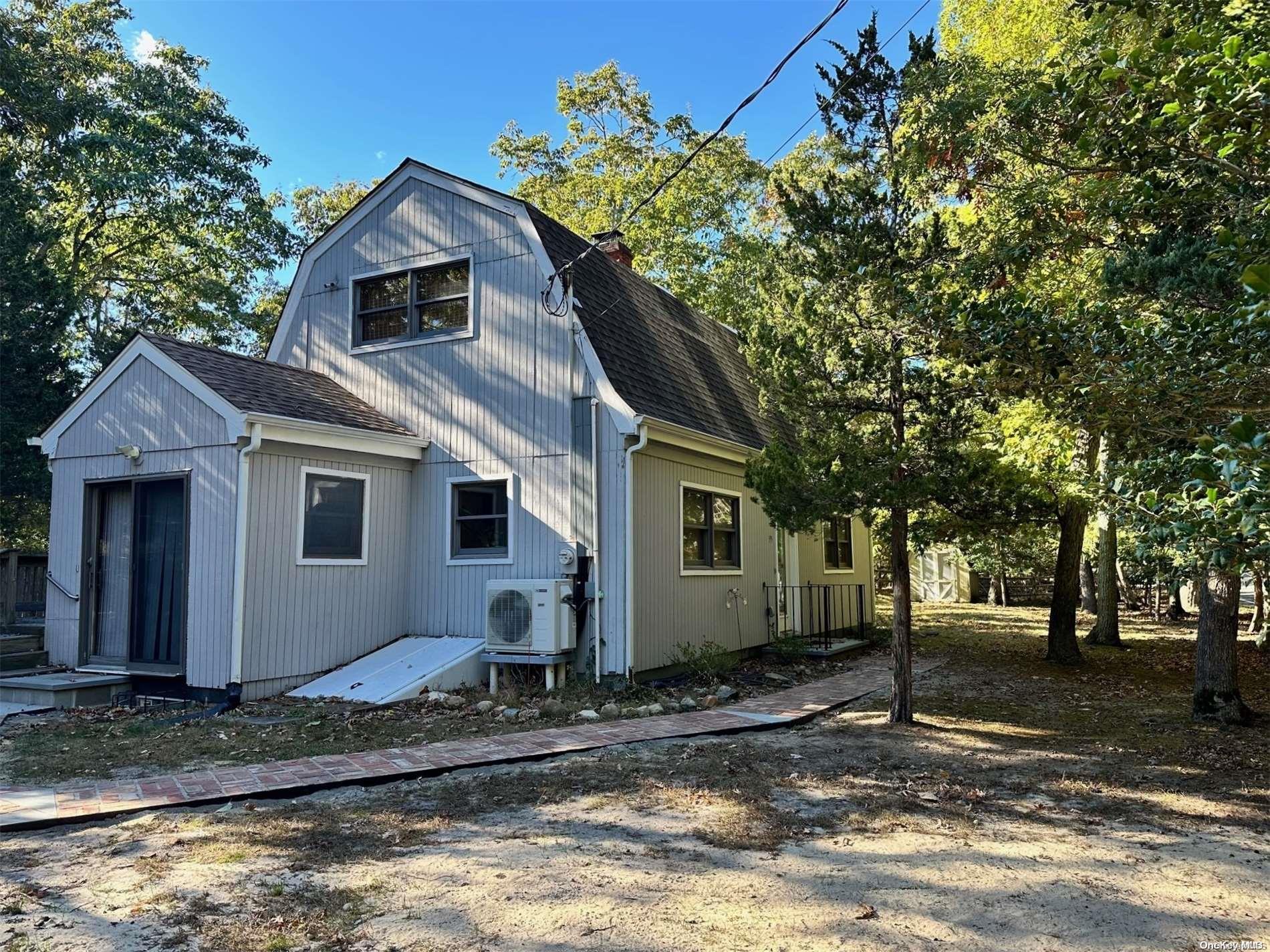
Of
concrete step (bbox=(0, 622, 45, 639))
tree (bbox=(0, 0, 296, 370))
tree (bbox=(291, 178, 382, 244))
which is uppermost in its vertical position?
tree (bbox=(291, 178, 382, 244))

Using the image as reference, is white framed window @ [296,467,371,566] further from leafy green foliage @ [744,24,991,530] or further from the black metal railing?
the black metal railing

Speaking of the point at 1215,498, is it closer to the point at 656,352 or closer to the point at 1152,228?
the point at 1152,228

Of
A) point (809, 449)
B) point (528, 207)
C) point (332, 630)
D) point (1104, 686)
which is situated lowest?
point (1104, 686)

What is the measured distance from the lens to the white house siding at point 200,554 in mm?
8336

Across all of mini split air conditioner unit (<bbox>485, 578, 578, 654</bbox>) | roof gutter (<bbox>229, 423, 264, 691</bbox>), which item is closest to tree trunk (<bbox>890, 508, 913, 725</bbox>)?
mini split air conditioner unit (<bbox>485, 578, 578, 654</bbox>)

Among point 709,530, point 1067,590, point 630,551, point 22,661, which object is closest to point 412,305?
point 630,551

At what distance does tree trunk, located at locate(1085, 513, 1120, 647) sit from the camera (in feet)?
45.7

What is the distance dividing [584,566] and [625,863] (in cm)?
536

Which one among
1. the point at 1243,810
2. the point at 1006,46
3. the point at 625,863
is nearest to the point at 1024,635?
the point at 1006,46

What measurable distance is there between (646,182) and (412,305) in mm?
13386

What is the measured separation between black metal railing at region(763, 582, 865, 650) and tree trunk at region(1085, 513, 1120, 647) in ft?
13.2

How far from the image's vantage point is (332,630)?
9.27 m

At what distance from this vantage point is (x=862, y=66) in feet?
23.1

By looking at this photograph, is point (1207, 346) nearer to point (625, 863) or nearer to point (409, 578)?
point (625, 863)
